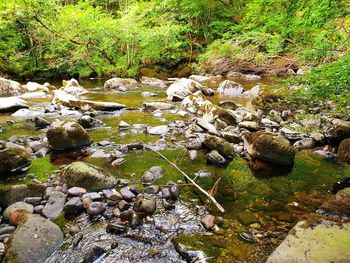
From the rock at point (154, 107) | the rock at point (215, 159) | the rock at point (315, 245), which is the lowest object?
the rock at point (154, 107)

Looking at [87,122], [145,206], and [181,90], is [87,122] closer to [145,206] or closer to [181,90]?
[145,206]

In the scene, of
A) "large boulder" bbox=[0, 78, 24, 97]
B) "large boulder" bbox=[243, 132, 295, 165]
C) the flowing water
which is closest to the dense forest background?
"large boulder" bbox=[0, 78, 24, 97]

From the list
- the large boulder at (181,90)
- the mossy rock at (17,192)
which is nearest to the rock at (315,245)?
the mossy rock at (17,192)

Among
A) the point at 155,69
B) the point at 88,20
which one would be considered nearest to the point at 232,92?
the point at 155,69

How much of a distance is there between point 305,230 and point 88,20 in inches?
667

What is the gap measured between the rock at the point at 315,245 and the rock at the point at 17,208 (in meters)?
2.51

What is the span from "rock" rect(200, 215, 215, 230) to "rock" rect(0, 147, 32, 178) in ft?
Answer: 9.71

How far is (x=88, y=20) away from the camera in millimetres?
16812

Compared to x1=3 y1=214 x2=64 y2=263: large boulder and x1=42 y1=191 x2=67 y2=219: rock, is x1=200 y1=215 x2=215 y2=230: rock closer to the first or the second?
x1=3 y1=214 x2=64 y2=263: large boulder

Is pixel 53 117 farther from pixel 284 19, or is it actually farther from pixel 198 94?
pixel 284 19

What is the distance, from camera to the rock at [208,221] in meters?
3.14

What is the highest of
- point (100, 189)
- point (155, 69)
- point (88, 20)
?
point (88, 20)

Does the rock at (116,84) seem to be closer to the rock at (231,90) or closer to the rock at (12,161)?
the rock at (231,90)

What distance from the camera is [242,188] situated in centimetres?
412
